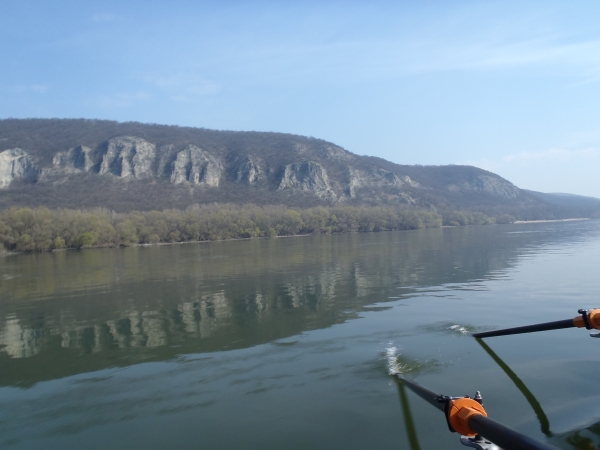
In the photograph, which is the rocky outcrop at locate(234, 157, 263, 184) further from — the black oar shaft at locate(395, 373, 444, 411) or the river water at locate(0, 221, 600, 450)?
the black oar shaft at locate(395, 373, 444, 411)

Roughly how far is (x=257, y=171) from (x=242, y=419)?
7358 inches

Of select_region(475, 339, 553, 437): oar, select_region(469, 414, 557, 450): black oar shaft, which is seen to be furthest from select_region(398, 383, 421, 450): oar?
select_region(469, 414, 557, 450): black oar shaft

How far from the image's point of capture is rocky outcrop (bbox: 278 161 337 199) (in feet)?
624

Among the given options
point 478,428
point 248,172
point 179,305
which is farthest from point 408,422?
point 248,172

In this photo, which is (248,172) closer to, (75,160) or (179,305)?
(75,160)

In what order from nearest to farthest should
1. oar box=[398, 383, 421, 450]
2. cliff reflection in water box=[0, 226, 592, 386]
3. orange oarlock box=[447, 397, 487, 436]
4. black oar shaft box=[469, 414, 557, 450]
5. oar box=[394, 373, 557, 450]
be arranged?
1. black oar shaft box=[469, 414, 557, 450]
2. oar box=[394, 373, 557, 450]
3. orange oarlock box=[447, 397, 487, 436]
4. oar box=[398, 383, 421, 450]
5. cliff reflection in water box=[0, 226, 592, 386]

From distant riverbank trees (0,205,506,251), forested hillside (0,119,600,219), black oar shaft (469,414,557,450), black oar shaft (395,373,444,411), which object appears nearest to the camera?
black oar shaft (469,414,557,450)

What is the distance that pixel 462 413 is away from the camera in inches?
214

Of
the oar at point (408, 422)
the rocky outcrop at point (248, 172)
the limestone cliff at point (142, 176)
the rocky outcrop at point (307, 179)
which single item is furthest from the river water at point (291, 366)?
the rocky outcrop at point (248, 172)

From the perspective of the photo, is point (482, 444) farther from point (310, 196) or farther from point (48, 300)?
point (310, 196)

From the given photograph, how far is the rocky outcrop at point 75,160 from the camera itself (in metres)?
169

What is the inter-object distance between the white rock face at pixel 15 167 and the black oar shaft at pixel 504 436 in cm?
18021

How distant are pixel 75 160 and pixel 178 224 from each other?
3467 inches

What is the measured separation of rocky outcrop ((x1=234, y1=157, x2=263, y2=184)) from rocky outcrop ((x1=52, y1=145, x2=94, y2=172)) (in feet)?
180
